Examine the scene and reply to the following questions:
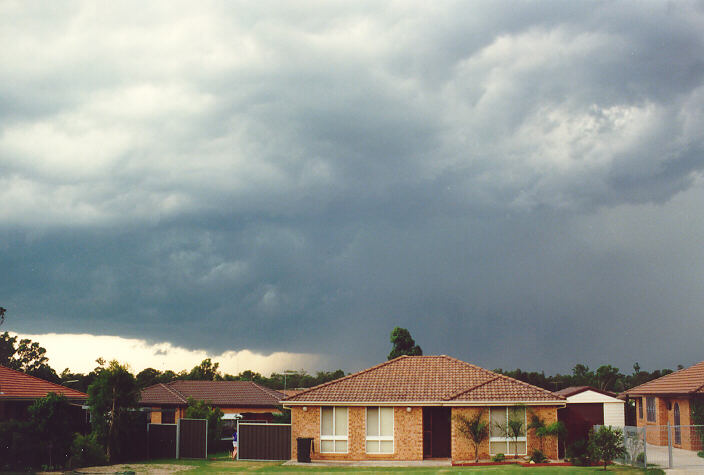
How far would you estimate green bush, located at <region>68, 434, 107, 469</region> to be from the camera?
99.7 feet

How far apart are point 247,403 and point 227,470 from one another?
2663 cm

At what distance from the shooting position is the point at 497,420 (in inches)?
1267

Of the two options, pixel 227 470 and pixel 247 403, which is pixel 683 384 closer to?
pixel 227 470

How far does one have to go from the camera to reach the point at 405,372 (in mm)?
36750

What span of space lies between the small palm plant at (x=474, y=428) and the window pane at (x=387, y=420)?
3103 millimetres

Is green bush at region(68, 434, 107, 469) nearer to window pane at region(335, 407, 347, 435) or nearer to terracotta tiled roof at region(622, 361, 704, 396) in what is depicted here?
window pane at region(335, 407, 347, 435)

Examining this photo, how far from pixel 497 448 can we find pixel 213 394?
105ft

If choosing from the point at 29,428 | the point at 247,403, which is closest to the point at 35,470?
the point at 29,428

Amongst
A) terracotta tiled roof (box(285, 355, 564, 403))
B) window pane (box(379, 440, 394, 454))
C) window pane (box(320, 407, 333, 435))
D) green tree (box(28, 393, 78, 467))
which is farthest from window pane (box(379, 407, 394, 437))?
green tree (box(28, 393, 78, 467))

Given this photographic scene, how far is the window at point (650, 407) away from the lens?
4222 cm

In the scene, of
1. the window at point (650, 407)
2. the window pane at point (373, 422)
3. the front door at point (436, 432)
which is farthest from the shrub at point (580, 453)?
the window at point (650, 407)

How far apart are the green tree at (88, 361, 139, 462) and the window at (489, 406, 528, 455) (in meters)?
17.7

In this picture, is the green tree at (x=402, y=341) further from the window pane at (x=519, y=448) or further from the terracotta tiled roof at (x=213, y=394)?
the window pane at (x=519, y=448)

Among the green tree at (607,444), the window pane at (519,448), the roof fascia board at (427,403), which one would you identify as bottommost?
the window pane at (519,448)
